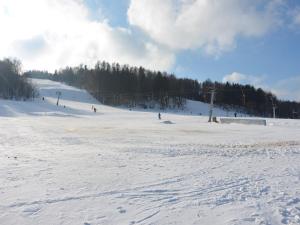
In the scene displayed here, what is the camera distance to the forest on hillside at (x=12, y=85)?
10875 cm

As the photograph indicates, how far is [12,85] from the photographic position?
111m

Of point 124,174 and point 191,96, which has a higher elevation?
point 191,96

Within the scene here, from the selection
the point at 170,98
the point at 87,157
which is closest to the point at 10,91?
the point at 170,98

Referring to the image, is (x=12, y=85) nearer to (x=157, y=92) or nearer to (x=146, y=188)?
(x=157, y=92)

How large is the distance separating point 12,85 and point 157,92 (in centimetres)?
5537

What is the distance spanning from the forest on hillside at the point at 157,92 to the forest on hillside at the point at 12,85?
1333 centimetres

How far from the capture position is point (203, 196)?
8.09 meters

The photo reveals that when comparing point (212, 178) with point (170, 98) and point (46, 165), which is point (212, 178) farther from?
point (170, 98)

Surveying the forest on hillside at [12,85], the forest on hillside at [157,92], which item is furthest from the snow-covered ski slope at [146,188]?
the forest on hillside at [157,92]

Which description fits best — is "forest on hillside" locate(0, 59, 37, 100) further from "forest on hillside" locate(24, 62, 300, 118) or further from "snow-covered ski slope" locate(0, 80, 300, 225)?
"snow-covered ski slope" locate(0, 80, 300, 225)

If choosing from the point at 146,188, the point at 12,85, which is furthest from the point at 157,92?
the point at 146,188

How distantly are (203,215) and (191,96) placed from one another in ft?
513

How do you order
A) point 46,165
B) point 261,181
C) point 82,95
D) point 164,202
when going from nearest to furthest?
point 164,202 → point 261,181 → point 46,165 → point 82,95

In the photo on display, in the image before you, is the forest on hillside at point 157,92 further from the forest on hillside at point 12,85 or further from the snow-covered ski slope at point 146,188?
the snow-covered ski slope at point 146,188
